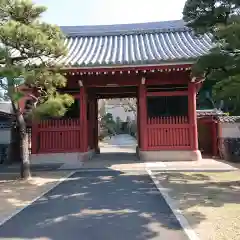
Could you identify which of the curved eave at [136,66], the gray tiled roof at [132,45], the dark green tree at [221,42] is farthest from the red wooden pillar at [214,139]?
the dark green tree at [221,42]

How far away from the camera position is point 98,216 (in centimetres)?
644

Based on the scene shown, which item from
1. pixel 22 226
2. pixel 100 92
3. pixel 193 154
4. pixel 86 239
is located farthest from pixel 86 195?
pixel 100 92

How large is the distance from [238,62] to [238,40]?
93 centimetres

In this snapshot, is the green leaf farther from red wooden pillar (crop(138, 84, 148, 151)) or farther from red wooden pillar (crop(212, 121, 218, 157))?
red wooden pillar (crop(212, 121, 218, 157))

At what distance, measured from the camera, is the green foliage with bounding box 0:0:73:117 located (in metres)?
9.48

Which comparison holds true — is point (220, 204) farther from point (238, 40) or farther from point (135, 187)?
point (238, 40)

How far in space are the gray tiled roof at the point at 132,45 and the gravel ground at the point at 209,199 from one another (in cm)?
494

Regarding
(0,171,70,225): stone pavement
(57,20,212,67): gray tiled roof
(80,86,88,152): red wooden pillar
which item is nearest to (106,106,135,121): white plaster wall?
(57,20,212,67): gray tiled roof

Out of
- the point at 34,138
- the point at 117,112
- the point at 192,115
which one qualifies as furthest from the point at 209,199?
the point at 117,112

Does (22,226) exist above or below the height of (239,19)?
below

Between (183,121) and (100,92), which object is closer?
(183,121)

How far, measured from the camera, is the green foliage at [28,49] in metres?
9.48

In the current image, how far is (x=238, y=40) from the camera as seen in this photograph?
7746 mm

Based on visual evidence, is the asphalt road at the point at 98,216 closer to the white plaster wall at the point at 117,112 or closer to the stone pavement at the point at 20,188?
the stone pavement at the point at 20,188
